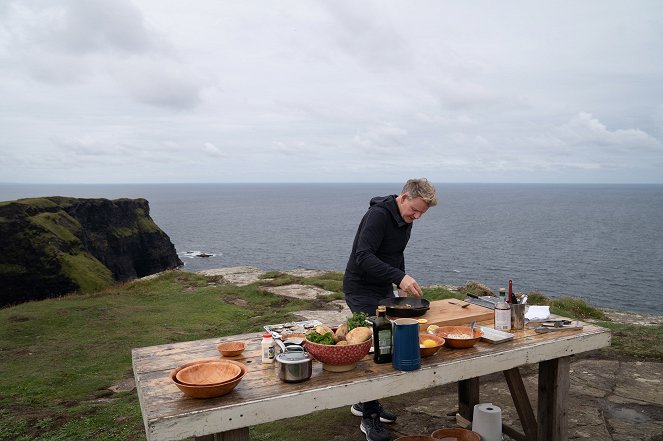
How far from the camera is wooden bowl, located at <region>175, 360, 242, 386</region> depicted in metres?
3.42

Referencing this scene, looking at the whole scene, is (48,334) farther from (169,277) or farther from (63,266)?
(63,266)

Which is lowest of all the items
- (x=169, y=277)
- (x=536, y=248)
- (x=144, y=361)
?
(x=536, y=248)

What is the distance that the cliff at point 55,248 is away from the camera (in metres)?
31.6

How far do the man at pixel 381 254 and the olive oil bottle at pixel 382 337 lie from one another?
1.25m

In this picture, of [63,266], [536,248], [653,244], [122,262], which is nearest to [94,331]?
[63,266]

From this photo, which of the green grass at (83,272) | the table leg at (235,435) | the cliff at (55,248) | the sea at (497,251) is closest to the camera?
the table leg at (235,435)

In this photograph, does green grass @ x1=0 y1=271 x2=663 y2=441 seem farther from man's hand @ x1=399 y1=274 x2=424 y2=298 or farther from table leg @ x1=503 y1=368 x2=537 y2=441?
man's hand @ x1=399 y1=274 x2=424 y2=298

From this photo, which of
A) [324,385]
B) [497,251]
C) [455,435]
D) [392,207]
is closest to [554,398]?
[455,435]

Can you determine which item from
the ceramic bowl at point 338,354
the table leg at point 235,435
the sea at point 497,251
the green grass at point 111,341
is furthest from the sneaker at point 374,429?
the sea at point 497,251

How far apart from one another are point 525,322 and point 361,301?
70.3 inches

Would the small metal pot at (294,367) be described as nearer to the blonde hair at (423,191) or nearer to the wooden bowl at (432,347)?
the wooden bowl at (432,347)

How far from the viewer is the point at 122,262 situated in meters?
50.8

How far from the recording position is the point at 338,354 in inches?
143

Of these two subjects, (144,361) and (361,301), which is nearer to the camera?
(144,361)
